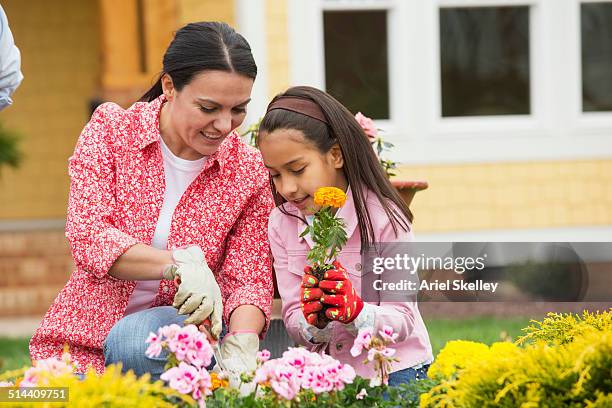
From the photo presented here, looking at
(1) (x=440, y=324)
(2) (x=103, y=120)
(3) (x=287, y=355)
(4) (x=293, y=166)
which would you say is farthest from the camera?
(1) (x=440, y=324)

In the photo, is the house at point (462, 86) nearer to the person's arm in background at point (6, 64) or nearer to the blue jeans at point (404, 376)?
the person's arm in background at point (6, 64)

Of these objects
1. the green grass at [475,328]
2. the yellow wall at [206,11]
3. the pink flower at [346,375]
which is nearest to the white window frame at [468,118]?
the yellow wall at [206,11]

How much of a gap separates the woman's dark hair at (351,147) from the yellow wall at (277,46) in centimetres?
412

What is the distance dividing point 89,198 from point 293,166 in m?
0.63

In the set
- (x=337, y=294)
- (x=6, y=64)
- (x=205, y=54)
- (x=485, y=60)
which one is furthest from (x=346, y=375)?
(x=485, y=60)

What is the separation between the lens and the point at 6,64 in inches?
125

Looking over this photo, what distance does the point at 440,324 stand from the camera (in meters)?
7.02

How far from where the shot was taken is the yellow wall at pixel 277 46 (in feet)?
24.1

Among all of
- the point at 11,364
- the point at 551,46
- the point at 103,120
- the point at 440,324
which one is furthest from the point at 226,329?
the point at 551,46

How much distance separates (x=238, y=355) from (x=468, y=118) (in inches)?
201

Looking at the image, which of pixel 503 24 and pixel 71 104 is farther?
pixel 71 104

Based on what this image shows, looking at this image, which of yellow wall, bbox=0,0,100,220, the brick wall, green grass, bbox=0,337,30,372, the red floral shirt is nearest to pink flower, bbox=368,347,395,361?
the red floral shirt

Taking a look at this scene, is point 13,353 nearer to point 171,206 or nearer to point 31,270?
point 31,270

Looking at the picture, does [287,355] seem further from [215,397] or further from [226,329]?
[226,329]
